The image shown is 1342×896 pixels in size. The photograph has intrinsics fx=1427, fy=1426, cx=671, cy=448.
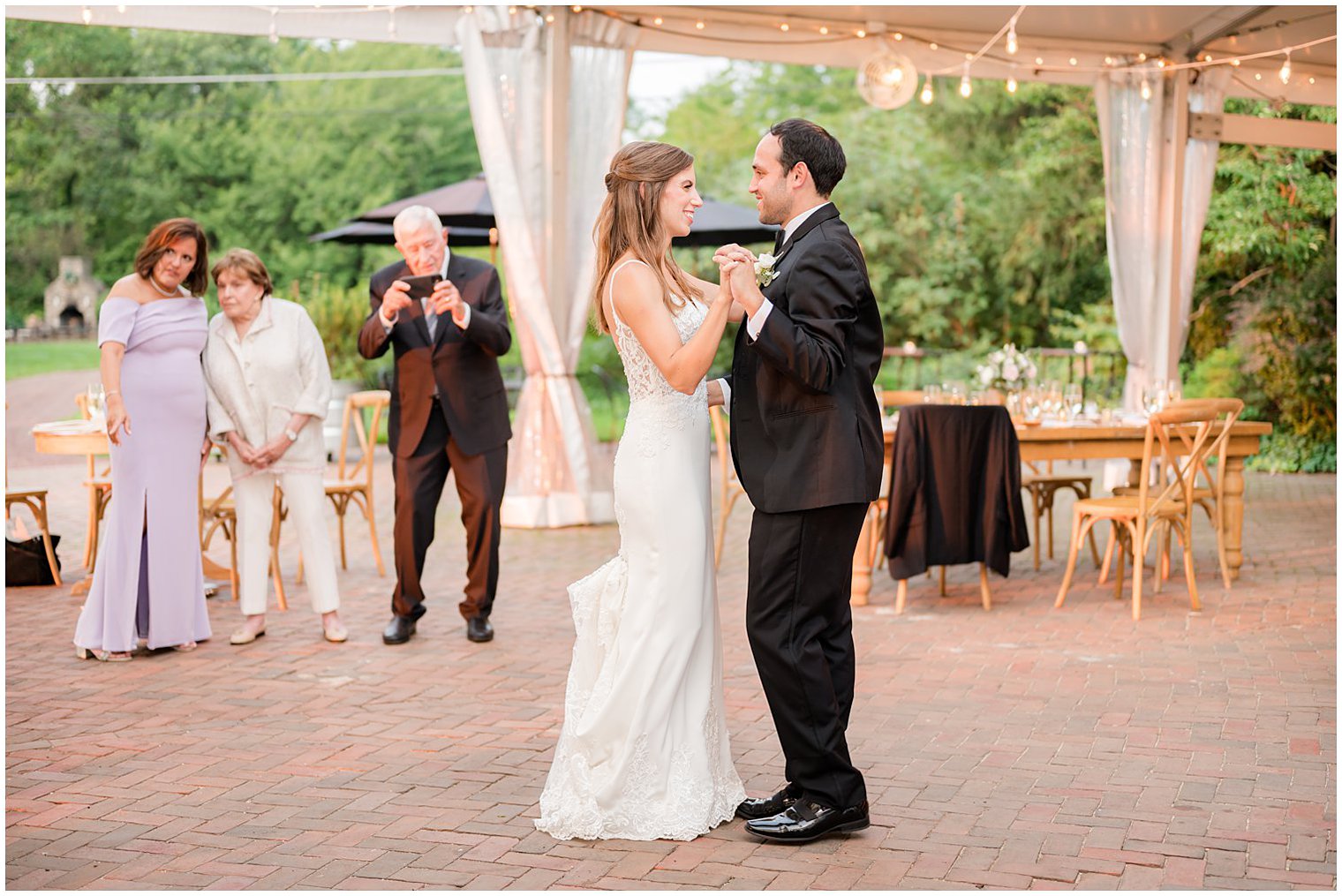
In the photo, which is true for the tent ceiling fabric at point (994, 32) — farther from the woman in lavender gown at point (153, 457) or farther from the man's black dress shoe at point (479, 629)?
the man's black dress shoe at point (479, 629)

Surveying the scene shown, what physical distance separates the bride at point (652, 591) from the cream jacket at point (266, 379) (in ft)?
8.19

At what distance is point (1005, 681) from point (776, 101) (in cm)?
2325

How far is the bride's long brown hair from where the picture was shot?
3603 millimetres

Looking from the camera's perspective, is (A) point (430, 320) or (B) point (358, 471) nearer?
(A) point (430, 320)

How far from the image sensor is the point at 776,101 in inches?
1077

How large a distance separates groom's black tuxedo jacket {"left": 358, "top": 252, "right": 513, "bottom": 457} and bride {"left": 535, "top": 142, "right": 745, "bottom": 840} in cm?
219

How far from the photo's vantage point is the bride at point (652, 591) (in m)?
3.61

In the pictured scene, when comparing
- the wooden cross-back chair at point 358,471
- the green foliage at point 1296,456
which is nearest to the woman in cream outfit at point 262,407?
the wooden cross-back chair at point 358,471

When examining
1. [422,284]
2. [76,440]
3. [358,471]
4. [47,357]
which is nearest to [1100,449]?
[422,284]

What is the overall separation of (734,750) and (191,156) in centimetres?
2380

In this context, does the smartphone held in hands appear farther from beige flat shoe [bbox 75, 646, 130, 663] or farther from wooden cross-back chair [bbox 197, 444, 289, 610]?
beige flat shoe [bbox 75, 646, 130, 663]

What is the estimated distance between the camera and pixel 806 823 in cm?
355

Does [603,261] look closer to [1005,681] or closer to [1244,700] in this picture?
[1005,681]

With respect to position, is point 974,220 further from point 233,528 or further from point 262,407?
point 262,407
